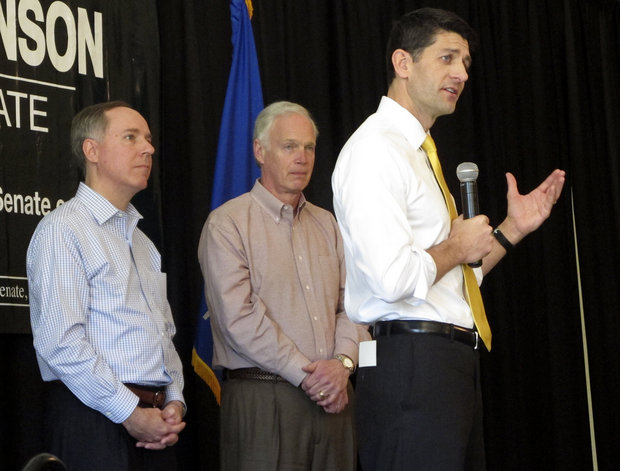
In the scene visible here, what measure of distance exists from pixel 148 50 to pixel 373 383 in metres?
2.03

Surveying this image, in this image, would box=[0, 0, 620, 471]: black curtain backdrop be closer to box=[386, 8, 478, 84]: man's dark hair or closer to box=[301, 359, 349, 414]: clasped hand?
box=[301, 359, 349, 414]: clasped hand

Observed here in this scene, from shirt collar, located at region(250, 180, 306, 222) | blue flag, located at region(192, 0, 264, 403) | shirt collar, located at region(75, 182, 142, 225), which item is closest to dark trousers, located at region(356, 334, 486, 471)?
shirt collar, located at region(75, 182, 142, 225)

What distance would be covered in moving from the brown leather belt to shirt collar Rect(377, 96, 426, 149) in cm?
116

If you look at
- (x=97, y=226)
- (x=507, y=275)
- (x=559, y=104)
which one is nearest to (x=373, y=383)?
(x=97, y=226)

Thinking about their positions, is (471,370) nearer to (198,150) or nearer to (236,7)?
(198,150)

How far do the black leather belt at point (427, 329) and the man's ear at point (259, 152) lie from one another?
153 centimetres

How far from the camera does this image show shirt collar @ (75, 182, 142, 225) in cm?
307

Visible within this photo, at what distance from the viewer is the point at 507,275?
5.44 m

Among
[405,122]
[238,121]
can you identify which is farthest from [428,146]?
[238,121]

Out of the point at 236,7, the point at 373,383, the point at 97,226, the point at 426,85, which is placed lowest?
the point at 373,383

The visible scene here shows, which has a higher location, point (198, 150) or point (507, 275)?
point (198, 150)

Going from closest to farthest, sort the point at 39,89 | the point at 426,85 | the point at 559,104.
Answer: the point at 426,85
the point at 39,89
the point at 559,104

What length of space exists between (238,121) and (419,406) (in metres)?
2.12

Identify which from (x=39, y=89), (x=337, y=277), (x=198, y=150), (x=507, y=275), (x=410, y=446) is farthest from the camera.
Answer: (x=507, y=275)
